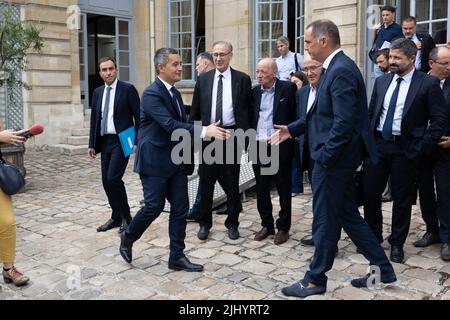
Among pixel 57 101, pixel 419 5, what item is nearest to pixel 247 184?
pixel 419 5

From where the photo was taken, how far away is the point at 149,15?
14.5m

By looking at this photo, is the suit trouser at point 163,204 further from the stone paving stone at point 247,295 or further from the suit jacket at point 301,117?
the suit jacket at point 301,117

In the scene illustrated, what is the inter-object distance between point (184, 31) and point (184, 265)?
10758 mm

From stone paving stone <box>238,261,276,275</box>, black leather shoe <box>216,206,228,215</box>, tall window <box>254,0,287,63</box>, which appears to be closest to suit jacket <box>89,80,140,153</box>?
black leather shoe <box>216,206,228,215</box>

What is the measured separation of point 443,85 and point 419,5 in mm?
4755

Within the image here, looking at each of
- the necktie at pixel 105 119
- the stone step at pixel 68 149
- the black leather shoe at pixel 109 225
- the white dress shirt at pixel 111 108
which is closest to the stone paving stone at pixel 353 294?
the black leather shoe at pixel 109 225

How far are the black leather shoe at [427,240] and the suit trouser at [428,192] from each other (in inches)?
1.6

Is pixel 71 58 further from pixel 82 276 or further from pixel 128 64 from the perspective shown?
pixel 82 276

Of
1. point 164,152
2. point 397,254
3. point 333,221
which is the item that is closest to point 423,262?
point 397,254

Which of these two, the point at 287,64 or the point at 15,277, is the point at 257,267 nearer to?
the point at 15,277

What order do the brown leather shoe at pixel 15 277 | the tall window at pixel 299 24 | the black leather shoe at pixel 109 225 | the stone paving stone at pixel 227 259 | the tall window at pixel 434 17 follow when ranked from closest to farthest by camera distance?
the brown leather shoe at pixel 15 277 < the stone paving stone at pixel 227 259 < the black leather shoe at pixel 109 225 < the tall window at pixel 434 17 < the tall window at pixel 299 24

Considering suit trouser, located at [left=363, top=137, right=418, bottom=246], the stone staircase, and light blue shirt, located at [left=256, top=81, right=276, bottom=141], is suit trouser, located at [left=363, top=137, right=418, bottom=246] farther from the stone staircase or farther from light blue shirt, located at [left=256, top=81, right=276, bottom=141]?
the stone staircase

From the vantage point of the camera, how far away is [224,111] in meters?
5.31

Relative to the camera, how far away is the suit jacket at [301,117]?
16.4ft
